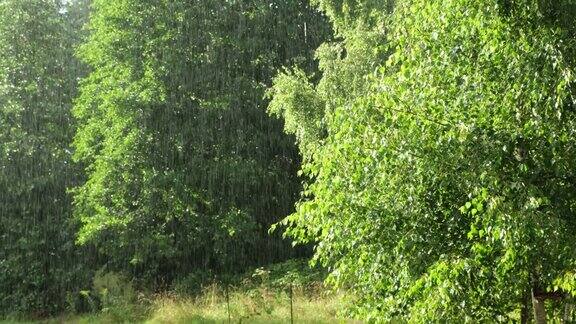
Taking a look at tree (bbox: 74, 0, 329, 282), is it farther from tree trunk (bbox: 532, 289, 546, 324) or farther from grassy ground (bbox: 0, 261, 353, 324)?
tree trunk (bbox: 532, 289, 546, 324)

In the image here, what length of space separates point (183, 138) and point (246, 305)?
7484 mm

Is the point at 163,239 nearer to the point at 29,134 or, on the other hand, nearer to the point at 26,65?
the point at 29,134

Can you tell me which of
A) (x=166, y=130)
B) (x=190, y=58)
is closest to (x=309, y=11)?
(x=190, y=58)

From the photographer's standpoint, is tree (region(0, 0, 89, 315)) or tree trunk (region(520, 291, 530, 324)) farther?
tree (region(0, 0, 89, 315))

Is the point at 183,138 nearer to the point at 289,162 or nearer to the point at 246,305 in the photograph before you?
the point at 289,162

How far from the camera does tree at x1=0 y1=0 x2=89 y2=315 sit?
22406mm

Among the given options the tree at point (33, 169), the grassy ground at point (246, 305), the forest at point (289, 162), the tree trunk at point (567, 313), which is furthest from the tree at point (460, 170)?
the tree at point (33, 169)

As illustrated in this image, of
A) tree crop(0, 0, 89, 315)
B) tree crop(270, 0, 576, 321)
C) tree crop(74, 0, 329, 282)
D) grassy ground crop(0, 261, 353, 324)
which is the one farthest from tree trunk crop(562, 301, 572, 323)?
tree crop(0, 0, 89, 315)

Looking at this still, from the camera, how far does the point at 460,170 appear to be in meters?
5.76

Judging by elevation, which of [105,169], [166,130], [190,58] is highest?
[190,58]

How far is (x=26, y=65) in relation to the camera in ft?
76.7

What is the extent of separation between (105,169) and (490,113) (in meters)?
14.9

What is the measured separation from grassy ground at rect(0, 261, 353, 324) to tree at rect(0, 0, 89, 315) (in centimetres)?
407

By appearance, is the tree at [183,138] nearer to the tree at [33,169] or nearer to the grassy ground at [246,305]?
the grassy ground at [246,305]
